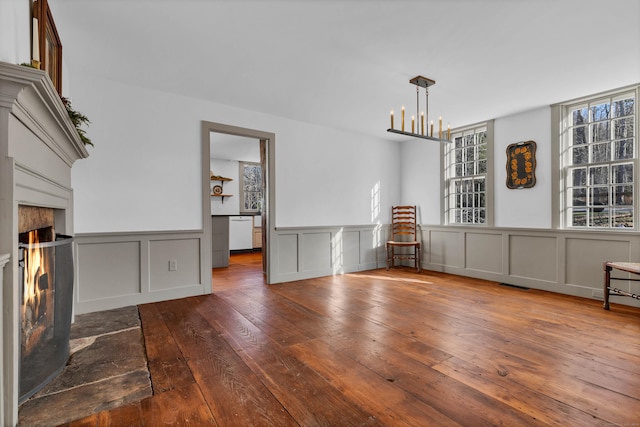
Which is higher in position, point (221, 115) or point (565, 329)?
point (221, 115)

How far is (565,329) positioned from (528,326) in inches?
11.2

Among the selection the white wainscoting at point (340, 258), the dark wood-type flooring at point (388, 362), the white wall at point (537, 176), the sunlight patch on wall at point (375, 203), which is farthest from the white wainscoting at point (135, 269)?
the white wall at point (537, 176)

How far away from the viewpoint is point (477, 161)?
5094 millimetres

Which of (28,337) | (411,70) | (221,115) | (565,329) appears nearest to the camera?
(28,337)

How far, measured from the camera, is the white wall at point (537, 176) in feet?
13.9

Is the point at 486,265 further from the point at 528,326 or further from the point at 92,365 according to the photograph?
the point at 92,365

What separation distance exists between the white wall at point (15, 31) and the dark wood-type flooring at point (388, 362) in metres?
1.84

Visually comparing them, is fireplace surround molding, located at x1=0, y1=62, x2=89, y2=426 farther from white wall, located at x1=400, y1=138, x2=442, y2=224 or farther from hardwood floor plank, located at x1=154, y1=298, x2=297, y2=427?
white wall, located at x1=400, y1=138, x2=442, y2=224

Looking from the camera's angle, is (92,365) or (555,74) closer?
(92,365)

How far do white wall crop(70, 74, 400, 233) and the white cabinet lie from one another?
3719 millimetres

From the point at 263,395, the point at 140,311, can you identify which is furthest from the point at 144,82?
the point at 263,395

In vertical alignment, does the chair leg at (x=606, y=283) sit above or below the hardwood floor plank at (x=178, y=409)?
above

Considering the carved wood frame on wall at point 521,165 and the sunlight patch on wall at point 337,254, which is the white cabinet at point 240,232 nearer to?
the sunlight patch on wall at point 337,254

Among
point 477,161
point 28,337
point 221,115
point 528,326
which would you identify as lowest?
Result: point 528,326
